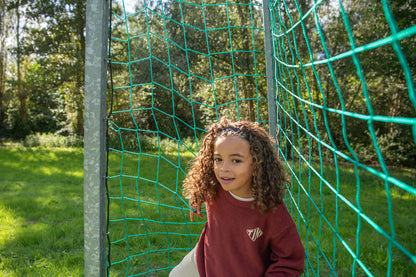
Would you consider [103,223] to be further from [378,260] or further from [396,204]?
[396,204]

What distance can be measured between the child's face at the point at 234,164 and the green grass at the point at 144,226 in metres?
0.44

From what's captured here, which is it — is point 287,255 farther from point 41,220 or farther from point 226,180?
point 41,220

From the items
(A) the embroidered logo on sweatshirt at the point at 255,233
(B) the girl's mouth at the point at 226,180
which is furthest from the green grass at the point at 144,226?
(B) the girl's mouth at the point at 226,180

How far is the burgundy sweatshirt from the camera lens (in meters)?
1.46

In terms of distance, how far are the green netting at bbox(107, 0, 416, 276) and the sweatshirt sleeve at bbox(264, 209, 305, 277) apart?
22 cm

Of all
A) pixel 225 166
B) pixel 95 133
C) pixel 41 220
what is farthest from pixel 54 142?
pixel 225 166

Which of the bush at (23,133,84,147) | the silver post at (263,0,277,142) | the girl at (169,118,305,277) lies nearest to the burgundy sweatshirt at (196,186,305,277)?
the girl at (169,118,305,277)

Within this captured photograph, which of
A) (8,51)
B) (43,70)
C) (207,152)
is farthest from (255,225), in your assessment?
(8,51)

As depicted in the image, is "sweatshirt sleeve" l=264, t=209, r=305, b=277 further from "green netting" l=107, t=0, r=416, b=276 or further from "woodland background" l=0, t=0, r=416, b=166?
"woodland background" l=0, t=0, r=416, b=166

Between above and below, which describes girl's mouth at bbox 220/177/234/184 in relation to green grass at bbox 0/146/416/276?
above

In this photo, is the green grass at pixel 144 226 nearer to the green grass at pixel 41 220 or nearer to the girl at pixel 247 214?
the green grass at pixel 41 220

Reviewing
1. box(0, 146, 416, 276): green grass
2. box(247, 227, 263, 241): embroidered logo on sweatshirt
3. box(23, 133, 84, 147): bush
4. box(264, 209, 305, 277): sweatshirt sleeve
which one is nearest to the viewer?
box(264, 209, 305, 277): sweatshirt sleeve

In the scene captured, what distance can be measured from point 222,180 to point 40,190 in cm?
443

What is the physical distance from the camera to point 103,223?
1713 millimetres
